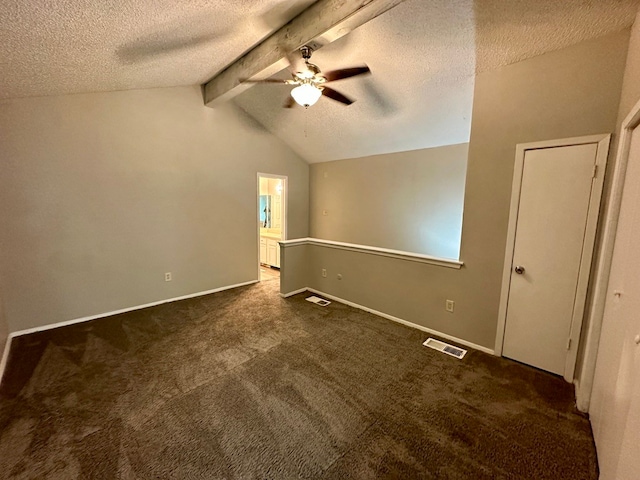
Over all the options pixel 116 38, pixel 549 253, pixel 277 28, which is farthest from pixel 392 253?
pixel 116 38

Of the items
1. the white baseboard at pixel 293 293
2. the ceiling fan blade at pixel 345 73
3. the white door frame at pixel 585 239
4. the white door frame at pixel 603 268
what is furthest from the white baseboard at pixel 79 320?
the white door frame at pixel 603 268

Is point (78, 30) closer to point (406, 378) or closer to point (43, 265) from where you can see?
point (43, 265)

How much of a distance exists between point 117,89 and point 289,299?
130 inches

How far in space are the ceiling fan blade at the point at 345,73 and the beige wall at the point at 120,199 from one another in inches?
96.7

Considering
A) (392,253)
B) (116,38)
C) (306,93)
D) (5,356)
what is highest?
(116,38)

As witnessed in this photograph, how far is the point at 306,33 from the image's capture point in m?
2.12

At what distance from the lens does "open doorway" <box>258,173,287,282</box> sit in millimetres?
5242

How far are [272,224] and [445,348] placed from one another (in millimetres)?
4727

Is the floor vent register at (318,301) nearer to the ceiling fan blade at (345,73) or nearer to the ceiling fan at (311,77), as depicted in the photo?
the ceiling fan at (311,77)

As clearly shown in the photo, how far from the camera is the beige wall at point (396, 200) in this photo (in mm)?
4075

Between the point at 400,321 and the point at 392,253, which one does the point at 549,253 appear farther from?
the point at 400,321

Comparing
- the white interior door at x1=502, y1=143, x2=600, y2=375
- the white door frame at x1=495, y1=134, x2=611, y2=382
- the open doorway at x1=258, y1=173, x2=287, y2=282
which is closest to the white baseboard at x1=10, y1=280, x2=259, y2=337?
the open doorway at x1=258, y1=173, x2=287, y2=282

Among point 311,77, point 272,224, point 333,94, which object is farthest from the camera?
point 272,224

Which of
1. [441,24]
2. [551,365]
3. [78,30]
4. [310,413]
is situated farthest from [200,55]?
[551,365]
